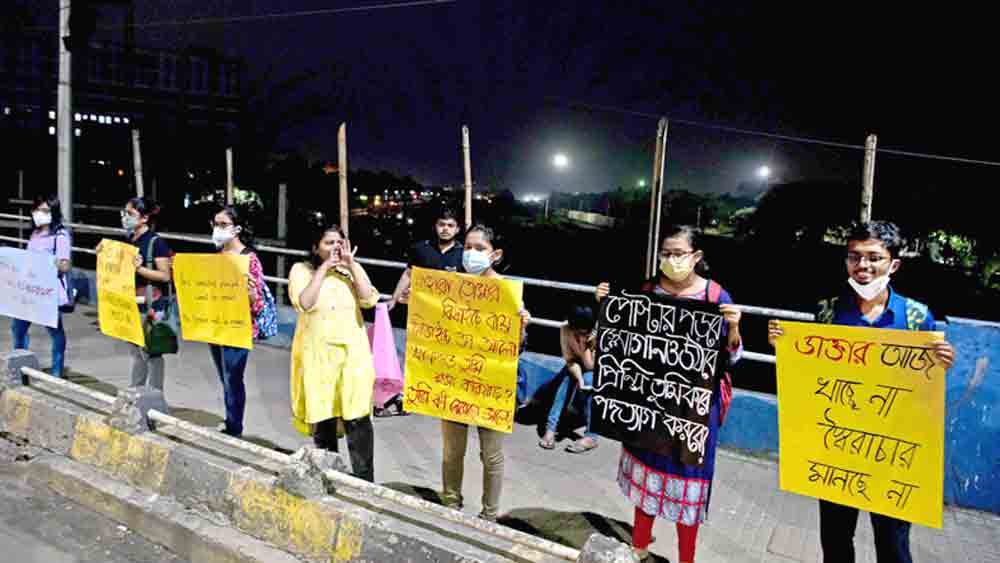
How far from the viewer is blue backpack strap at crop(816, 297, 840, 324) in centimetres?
296

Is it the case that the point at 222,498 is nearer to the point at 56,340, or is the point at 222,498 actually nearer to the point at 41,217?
the point at 56,340

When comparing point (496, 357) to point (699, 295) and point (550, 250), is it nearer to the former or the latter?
point (699, 295)

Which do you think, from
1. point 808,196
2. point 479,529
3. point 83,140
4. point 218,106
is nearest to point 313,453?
point 479,529

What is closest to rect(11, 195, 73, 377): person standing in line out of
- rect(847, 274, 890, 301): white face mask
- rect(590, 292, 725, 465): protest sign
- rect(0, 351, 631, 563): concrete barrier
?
rect(0, 351, 631, 563): concrete barrier

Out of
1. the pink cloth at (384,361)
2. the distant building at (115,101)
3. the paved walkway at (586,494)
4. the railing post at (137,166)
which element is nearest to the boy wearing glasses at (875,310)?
the paved walkway at (586,494)

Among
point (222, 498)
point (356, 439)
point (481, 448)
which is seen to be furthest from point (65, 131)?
point (481, 448)

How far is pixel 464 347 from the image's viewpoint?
12.7ft

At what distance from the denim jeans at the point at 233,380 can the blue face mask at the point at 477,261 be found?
6.42 ft

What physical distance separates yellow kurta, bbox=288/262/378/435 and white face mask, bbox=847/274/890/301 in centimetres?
262

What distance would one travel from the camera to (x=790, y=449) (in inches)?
117

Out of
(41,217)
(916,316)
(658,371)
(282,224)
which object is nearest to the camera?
(916,316)

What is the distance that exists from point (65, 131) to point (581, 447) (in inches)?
404

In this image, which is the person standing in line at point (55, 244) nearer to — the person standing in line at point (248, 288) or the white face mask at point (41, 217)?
the white face mask at point (41, 217)

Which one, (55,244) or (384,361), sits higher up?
(55,244)
